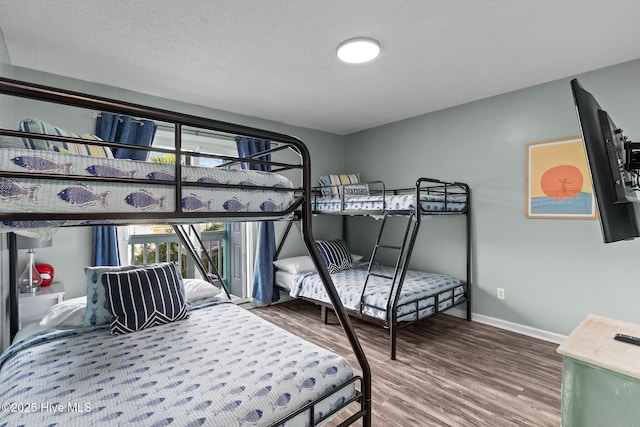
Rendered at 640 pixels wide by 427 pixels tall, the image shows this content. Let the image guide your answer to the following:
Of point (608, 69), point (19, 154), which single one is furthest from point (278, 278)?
point (608, 69)

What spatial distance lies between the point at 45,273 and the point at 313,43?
268cm

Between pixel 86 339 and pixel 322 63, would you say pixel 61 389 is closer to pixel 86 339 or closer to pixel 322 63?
pixel 86 339

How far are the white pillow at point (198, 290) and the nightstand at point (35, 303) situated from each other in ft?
2.99

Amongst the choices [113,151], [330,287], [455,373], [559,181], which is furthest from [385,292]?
[113,151]

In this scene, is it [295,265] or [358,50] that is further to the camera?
[295,265]

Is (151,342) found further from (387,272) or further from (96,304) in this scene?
(387,272)

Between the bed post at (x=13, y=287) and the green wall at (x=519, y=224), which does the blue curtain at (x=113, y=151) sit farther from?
the green wall at (x=519, y=224)

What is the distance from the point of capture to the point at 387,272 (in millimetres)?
3787

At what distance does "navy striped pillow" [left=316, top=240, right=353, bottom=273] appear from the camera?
151 inches

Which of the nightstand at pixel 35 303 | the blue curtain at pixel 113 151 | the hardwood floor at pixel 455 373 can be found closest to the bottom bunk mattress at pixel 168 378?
the nightstand at pixel 35 303

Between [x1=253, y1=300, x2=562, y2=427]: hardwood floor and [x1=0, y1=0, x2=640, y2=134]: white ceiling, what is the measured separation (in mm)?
2366

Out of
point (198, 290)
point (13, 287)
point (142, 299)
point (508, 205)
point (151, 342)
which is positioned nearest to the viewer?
point (151, 342)

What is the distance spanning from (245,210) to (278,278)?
2.72 meters

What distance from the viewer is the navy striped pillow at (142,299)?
182 centimetres
